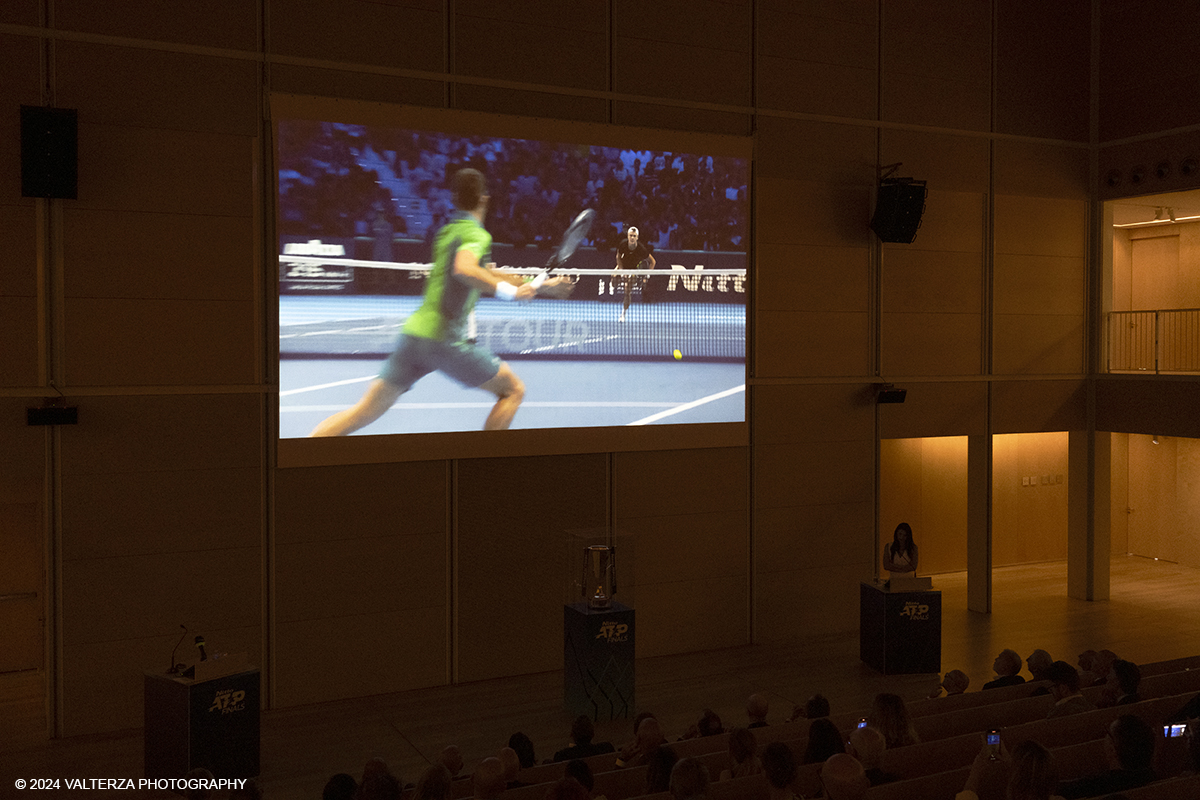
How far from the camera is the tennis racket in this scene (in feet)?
25.4

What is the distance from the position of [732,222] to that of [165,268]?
181 inches

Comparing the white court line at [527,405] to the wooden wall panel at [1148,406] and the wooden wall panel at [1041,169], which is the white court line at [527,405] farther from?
the wooden wall panel at [1148,406]

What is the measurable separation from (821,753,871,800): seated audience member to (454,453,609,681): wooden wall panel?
4256 millimetres

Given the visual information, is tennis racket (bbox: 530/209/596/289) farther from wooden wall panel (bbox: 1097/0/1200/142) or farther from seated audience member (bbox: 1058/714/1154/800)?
wooden wall panel (bbox: 1097/0/1200/142)

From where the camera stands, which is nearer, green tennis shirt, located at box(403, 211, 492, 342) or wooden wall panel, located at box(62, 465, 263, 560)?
wooden wall panel, located at box(62, 465, 263, 560)

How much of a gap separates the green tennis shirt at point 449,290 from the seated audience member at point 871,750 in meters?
4.38

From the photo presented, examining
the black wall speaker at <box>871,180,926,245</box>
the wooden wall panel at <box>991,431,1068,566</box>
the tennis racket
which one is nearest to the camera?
the tennis racket

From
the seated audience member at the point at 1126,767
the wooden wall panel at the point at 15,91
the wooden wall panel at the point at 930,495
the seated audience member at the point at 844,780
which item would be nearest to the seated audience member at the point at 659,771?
the seated audience member at the point at 844,780

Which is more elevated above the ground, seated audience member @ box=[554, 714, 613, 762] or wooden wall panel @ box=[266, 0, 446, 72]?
wooden wall panel @ box=[266, 0, 446, 72]

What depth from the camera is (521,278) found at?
25.1 ft

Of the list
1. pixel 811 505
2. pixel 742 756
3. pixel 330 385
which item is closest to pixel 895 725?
pixel 742 756

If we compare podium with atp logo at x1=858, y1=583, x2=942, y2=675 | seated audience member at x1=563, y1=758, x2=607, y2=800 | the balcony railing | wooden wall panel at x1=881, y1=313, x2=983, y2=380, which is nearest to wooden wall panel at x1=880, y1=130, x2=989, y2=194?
wooden wall panel at x1=881, y1=313, x2=983, y2=380

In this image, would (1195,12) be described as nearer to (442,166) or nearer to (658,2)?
(658,2)

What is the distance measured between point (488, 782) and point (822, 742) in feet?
4.75
